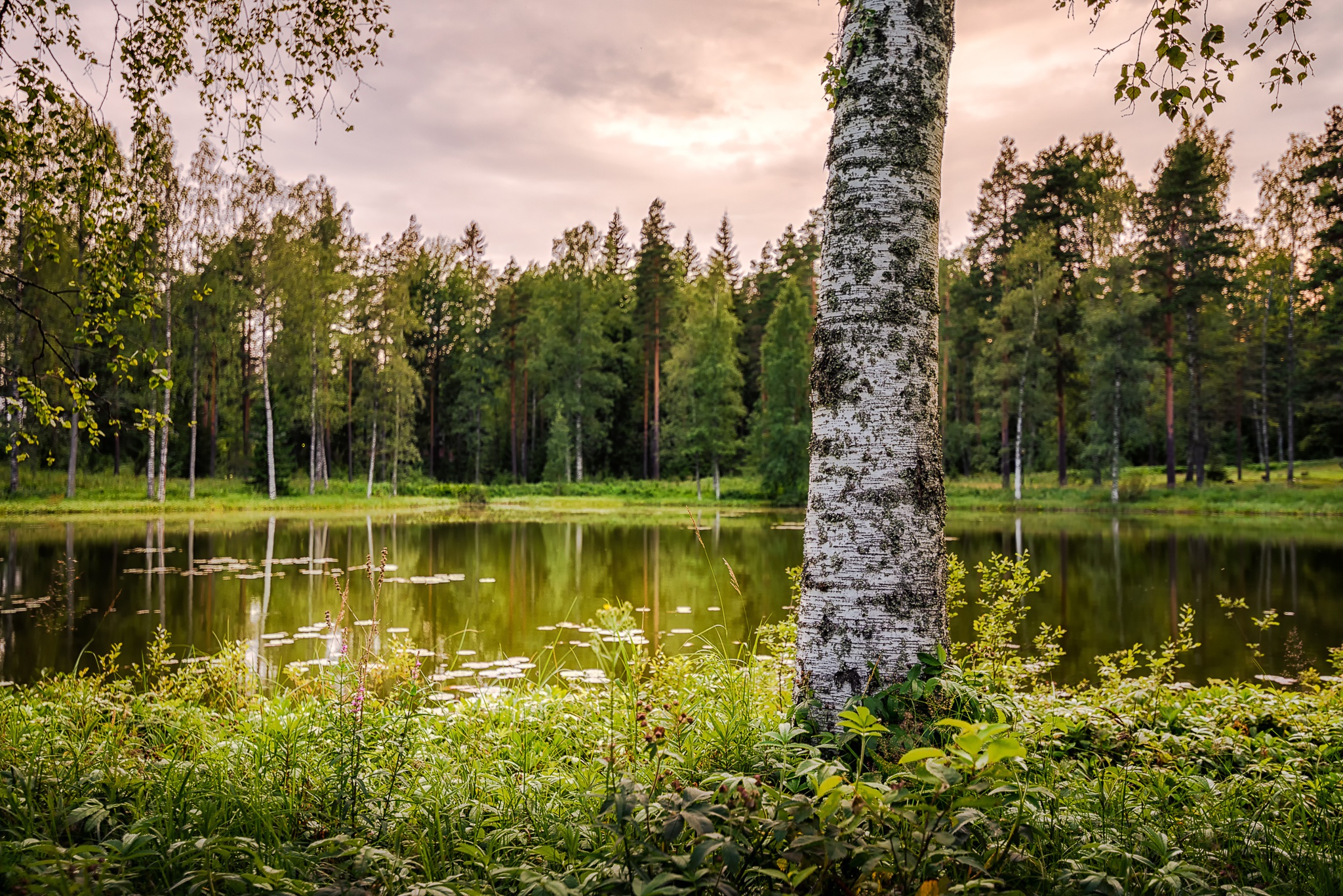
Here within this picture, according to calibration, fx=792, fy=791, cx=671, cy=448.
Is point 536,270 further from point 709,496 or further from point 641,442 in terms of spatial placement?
point 709,496

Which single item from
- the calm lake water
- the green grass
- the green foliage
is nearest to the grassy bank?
the calm lake water

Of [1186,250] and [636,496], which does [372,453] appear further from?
[1186,250]

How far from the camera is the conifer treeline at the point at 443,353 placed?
95.0 ft

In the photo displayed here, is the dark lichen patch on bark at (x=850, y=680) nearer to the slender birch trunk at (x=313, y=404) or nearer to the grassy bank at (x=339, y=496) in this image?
the grassy bank at (x=339, y=496)

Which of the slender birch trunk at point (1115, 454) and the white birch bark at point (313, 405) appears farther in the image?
the white birch bark at point (313, 405)

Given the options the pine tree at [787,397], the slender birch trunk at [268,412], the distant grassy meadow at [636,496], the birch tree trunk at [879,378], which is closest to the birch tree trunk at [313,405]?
the distant grassy meadow at [636,496]

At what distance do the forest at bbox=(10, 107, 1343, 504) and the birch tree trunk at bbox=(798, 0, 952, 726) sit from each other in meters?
22.9

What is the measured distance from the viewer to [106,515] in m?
23.0

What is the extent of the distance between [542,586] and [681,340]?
30.4 meters

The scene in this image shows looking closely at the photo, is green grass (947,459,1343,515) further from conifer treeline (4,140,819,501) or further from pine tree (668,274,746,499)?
pine tree (668,274,746,499)

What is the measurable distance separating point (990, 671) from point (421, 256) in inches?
1792

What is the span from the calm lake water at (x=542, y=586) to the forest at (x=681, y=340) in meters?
7.91

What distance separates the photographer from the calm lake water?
823cm

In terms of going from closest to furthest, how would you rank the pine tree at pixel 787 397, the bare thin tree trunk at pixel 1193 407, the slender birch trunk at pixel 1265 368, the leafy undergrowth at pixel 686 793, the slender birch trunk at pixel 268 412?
the leafy undergrowth at pixel 686 793
the slender birch trunk at pixel 268 412
the bare thin tree trunk at pixel 1193 407
the pine tree at pixel 787 397
the slender birch trunk at pixel 1265 368
